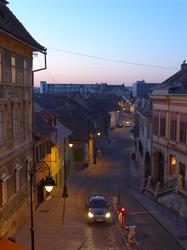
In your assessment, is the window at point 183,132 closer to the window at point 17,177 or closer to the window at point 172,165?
the window at point 172,165

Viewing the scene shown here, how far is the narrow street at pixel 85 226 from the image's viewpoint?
26078 mm

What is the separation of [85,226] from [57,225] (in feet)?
5.86

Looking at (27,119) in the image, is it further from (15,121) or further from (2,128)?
(2,128)

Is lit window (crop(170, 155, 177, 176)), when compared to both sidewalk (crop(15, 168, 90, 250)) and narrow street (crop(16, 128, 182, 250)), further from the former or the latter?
sidewalk (crop(15, 168, 90, 250))

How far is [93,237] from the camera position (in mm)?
27594

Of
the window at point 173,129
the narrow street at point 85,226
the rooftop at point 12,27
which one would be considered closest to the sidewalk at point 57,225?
the narrow street at point 85,226

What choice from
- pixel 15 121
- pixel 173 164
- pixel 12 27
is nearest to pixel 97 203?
pixel 15 121

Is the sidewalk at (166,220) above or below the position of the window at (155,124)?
below

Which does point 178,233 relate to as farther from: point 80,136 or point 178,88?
point 80,136

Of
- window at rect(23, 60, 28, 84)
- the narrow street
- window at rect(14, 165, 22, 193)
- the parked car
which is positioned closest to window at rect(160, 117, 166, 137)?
the narrow street

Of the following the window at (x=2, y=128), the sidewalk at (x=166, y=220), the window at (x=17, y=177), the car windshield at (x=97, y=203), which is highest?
the window at (x=2, y=128)

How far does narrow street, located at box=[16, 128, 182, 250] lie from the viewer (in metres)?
26.1

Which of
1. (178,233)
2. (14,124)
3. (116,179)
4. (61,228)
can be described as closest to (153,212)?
(178,233)

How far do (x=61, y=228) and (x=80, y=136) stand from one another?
102ft
